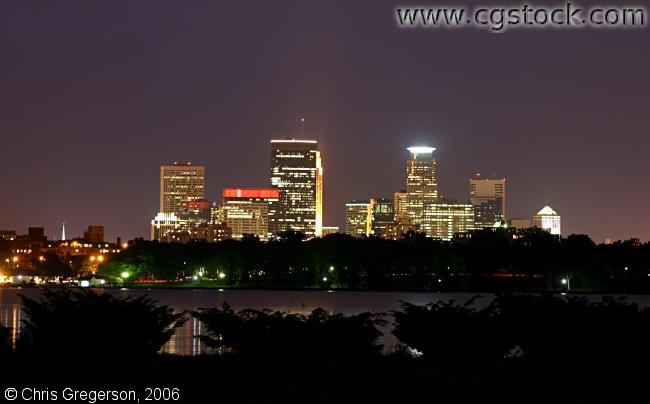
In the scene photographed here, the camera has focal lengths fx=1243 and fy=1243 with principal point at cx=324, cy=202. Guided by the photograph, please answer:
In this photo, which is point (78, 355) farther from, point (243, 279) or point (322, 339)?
point (243, 279)

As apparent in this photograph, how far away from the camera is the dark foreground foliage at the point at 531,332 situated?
30.4 metres

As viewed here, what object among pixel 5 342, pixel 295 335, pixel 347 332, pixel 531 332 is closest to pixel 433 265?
pixel 531 332

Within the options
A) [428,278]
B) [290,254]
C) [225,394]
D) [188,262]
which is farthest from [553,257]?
[225,394]

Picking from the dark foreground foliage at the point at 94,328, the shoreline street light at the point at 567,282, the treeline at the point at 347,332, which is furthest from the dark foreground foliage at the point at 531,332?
the shoreline street light at the point at 567,282

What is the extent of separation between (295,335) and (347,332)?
4.24ft

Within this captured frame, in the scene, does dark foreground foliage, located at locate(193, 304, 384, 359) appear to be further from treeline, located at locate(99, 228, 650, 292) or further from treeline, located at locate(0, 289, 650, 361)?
treeline, located at locate(99, 228, 650, 292)

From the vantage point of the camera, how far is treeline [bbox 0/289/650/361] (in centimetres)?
2983

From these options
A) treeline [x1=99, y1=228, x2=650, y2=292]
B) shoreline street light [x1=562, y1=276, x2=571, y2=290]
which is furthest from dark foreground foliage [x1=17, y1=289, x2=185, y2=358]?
shoreline street light [x1=562, y1=276, x2=571, y2=290]

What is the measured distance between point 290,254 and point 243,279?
9.05 metres

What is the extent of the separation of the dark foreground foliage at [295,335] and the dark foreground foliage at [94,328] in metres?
1.56

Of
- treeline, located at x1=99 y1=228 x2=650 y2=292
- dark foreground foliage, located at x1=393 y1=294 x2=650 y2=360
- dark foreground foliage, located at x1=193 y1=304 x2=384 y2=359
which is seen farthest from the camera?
treeline, located at x1=99 y1=228 x2=650 y2=292

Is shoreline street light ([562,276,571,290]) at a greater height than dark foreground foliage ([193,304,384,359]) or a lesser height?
greater

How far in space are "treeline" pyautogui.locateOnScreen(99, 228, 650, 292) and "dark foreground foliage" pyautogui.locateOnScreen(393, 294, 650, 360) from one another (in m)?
123

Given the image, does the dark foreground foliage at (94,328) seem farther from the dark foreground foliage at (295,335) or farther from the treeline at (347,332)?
the dark foreground foliage at (295,335)
